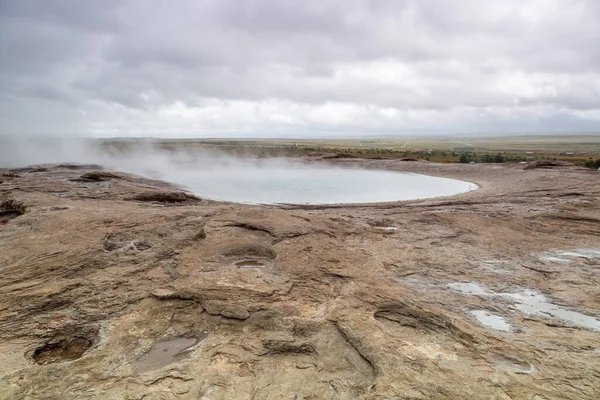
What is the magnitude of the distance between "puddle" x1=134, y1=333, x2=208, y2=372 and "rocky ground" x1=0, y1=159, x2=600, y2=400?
21mm

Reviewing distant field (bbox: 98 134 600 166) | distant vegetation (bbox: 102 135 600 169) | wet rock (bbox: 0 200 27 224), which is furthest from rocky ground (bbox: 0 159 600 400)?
distant field (bbox: 98 134 600 166)

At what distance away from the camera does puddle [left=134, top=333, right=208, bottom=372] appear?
3.85 metres

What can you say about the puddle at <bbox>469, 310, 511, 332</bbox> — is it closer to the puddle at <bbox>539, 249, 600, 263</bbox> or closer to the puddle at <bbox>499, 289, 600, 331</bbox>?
the puddle at <bbox>499, 289, 600, 331</bbox>

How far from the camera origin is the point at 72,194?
487 inches

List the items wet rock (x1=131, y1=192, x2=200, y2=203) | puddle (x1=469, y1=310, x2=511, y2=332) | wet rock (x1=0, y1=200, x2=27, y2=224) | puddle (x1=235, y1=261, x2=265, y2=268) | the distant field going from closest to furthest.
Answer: puddle (x1=469, y1=310, x2=511, y2=332) → puddle (x1=235, y1=261, x2=265, y2=268) → wet rock (x1=0, y1=200, x2=27, y2=224) → wet rock (x1=131, y1=192, x2=200, y2=203) → the distant field

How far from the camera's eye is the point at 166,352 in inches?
162

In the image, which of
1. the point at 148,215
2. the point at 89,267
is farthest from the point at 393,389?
the point at 148,215

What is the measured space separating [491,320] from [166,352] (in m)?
3.82

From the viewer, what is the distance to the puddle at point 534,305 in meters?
4.67

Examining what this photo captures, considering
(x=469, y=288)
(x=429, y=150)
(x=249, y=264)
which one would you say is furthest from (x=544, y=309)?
(x=429, y=150)

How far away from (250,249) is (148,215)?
9.96 ft

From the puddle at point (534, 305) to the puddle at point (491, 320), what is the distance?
446 millimetres

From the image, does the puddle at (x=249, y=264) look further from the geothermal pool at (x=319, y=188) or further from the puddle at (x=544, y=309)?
the geothermal pool at (x=319, y=188)

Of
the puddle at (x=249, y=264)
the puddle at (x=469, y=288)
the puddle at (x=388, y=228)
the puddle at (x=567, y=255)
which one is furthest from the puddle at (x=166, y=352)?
the puddle at (x=567, y=255)
